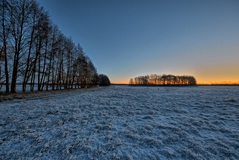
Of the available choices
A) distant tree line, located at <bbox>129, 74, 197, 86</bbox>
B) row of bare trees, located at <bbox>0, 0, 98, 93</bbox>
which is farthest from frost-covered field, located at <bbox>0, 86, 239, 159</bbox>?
distant tree line, located at <bbox>129, 74, 197, 86</bbox>

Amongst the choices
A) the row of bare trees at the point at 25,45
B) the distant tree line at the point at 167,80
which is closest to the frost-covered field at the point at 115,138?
the row of bare trees at the point at 25,45

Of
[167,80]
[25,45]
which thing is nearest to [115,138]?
[25,45]

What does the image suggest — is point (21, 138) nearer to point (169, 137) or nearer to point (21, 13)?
point (169, 137)

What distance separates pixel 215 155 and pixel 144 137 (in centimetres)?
216

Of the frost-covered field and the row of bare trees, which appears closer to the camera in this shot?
the frost-covered field

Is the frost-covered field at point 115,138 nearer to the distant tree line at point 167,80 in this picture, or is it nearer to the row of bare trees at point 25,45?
the row of bare trees at point 25,45

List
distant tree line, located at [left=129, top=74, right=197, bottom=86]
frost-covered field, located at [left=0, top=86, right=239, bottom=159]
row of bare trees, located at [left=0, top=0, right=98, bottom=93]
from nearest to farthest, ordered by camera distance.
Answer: frost-covered field, located at [left=0, top=86, right=239, bottom=159] → row of bare trees, located at [left=0, top=0, right=98, bottom=93] → distant tree line, located at [left=129, top=74, right=197, bottom=86]

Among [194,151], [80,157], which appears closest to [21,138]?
[80,157]

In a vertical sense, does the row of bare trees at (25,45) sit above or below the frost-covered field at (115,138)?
above

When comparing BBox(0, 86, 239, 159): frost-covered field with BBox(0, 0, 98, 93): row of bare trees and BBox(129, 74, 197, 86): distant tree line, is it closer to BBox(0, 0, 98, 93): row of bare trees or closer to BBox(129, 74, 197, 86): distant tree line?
BBox(0, 0, 98, 93): row of bare trees

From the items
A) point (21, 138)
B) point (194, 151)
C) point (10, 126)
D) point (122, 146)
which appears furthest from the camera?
point (10, 126)

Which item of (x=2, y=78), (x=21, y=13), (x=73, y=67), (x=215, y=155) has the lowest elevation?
(x=215, y=155)

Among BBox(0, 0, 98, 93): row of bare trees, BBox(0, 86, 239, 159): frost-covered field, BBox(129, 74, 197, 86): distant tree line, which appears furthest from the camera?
BBox(129, 74, 197, 86): distant tree line

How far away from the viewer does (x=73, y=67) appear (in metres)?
29.6
